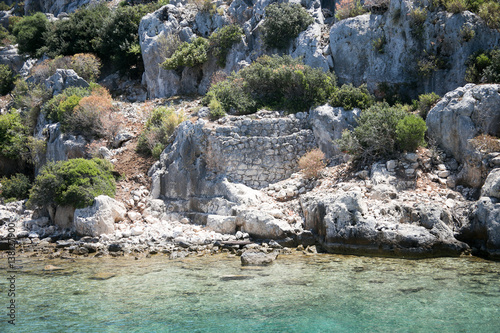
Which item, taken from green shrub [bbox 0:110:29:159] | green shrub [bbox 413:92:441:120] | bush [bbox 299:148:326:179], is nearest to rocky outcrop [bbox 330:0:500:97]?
green shrub [bbox 413:92:441:120]

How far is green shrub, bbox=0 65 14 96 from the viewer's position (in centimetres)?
2950

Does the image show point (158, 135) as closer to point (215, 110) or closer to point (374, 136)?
point (215, 110)

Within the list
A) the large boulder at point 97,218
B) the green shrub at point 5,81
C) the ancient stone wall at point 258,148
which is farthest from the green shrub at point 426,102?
the green shrub at point 5,81

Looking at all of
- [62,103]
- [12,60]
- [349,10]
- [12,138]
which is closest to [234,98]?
[349,10]

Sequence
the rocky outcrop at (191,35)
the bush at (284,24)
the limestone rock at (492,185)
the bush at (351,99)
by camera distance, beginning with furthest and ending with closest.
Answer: the rocky outcrop at (191,35) → the bush at (284,24) → the bush at (351,99) → the limestone rock at (492,185)

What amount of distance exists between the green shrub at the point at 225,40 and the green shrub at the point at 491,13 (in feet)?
41.6

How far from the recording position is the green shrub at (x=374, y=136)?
14.6 metres

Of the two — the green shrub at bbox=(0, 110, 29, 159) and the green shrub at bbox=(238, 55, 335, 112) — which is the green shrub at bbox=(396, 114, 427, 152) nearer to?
the green shrub at bbox=(238, 55, 335, 112)

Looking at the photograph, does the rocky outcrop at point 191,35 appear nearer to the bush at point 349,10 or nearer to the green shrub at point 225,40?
the green shrub at point 225,40

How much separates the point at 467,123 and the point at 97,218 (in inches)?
544

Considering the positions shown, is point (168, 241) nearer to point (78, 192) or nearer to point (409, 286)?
point (78, 192)

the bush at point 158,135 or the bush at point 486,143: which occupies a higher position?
the bush at point 158,135

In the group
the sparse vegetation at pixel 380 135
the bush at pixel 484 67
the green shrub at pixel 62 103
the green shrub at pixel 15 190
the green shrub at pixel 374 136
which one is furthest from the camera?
the green shrub at pixel 62 103

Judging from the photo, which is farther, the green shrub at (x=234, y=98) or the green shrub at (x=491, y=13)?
the green shrub at (x=234, y=98)
